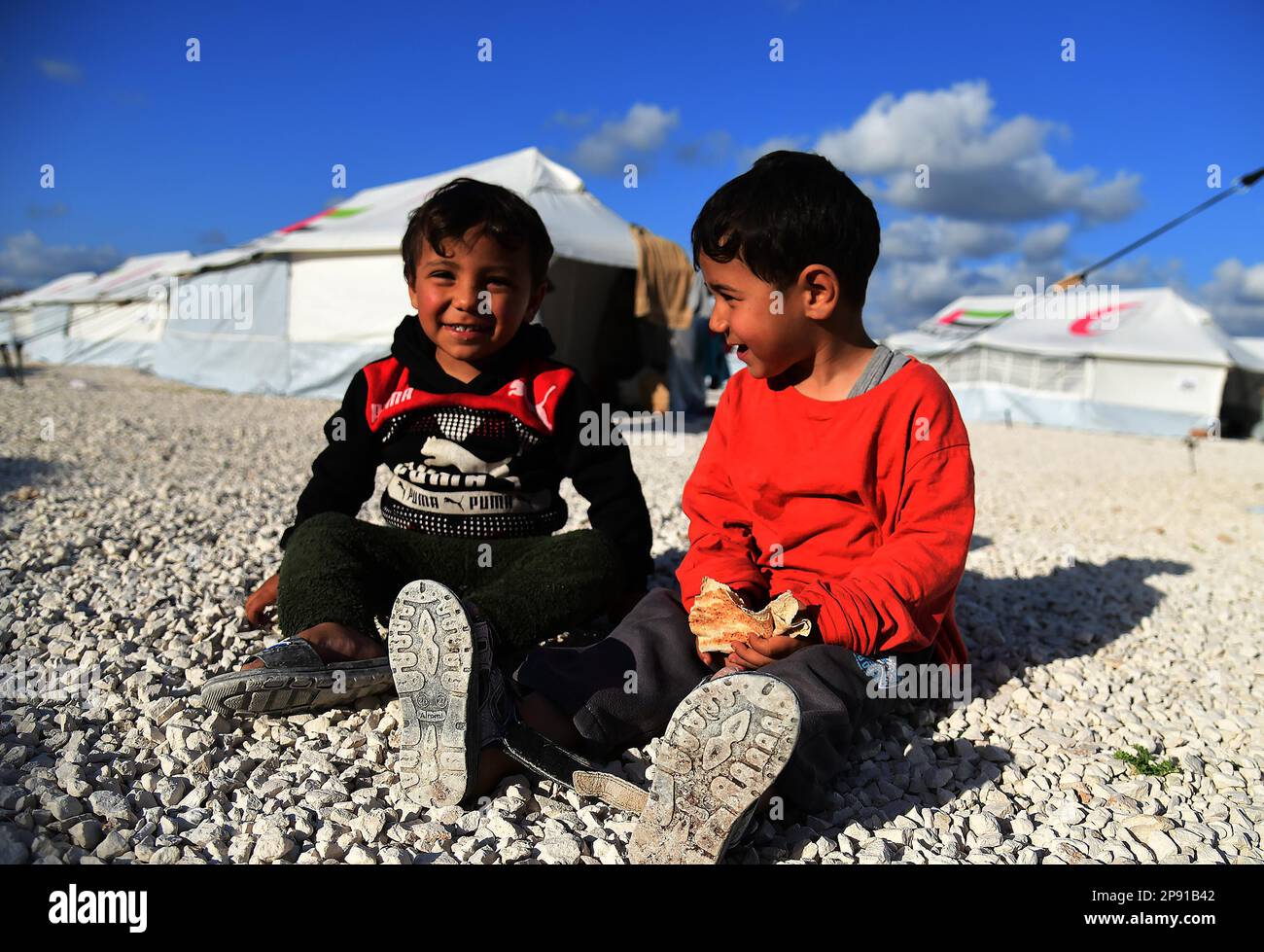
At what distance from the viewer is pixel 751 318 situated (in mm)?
1849

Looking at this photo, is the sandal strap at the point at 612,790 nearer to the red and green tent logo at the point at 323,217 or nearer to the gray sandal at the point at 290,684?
the gray sandal at the point at 290,684

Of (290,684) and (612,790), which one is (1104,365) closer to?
(612,790)

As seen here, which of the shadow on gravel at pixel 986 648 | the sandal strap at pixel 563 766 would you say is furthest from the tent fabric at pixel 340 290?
the sandal strap at pixel 563 766

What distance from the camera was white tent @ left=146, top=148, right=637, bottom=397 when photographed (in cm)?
956

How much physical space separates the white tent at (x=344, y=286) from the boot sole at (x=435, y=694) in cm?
737

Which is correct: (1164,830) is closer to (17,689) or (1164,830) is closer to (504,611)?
(504,611)

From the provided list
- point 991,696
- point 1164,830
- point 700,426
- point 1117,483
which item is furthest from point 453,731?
point 700,426

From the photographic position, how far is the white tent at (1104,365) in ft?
50.1

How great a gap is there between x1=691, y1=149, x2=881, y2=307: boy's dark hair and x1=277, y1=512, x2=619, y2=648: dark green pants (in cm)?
84

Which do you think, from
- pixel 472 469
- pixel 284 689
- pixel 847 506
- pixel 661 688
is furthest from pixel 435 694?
pixel 847 506

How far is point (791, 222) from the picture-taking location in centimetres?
176

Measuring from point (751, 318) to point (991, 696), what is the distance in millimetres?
1285

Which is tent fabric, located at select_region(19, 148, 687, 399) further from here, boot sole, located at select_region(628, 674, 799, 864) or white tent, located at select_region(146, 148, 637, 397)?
boot sole, located at select_region(628, 674, 799, 864)

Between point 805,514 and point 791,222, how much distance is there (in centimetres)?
66
